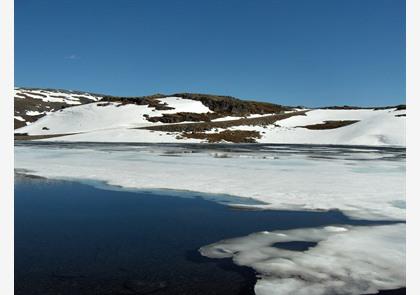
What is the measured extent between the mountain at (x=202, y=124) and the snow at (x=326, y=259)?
163 ft

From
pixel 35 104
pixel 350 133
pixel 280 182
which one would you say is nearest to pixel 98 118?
pixel 350 133

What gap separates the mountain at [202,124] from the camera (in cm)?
6406

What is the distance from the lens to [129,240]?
941cm

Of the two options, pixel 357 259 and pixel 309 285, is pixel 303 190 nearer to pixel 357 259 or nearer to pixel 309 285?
pixel 357 259

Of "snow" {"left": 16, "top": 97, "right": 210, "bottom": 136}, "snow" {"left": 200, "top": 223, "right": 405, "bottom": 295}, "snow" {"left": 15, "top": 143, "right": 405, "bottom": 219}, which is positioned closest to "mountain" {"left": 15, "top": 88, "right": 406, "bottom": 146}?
"snow" {"left": 16, "top": 97, "right": 210, "bottom": 136}

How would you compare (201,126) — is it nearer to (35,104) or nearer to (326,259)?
(326,259)

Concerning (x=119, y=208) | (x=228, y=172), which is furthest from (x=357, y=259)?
(x=228, y=172)

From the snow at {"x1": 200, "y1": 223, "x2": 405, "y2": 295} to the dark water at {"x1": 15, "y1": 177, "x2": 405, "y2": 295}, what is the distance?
35cm

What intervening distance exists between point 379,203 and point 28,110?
157 meters

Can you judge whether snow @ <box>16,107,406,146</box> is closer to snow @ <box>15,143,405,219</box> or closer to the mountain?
the mountain

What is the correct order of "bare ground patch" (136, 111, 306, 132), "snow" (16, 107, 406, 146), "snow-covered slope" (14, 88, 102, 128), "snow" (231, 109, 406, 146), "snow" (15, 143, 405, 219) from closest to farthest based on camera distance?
"snow" (15, 143, 405, 219)
"snow" (231, 109, 406, 146)
"snow" (16, 107, 406, 146)
"bare ground patch" (136, 111, 306, 132)
"snow-covered slope" (14, 88, 102, 128)

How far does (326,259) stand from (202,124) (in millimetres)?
68334

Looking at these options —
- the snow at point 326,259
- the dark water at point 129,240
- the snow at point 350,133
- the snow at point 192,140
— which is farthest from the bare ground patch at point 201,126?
the snow at point 326,259

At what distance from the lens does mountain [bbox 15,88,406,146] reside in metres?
64.1
